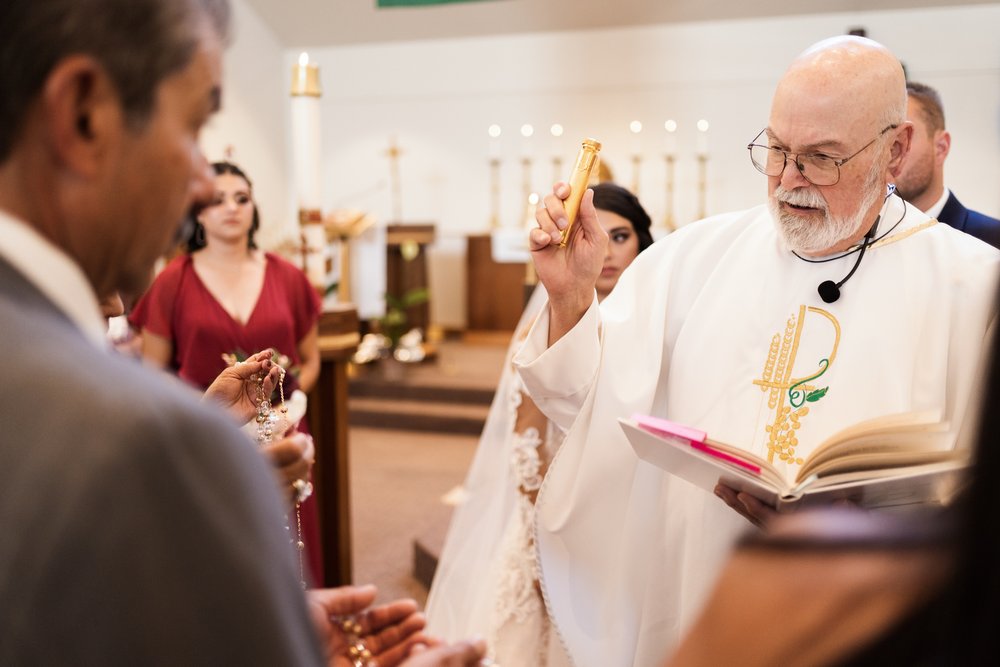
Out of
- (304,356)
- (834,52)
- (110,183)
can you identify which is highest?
(834,52)

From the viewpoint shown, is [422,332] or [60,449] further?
[422,332]

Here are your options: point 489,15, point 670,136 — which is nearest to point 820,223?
point 670,136

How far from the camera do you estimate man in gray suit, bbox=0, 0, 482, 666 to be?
0.65m

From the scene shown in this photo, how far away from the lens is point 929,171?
303 cm

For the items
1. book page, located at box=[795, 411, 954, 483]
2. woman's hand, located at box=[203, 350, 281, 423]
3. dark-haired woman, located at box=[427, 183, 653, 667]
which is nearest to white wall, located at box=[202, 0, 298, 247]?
dark-haired woman, located at box=[427, 183, 653, 667]

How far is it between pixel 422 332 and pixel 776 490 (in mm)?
7699

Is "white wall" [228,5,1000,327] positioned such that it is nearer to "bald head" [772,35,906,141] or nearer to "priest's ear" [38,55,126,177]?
"bald head" [772,35,906,141]

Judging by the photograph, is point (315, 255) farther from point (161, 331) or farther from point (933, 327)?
point (933, 327)

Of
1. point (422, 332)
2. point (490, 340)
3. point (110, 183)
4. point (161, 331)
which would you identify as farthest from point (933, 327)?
point (490, 340)

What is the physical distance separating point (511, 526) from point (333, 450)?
3.60ft

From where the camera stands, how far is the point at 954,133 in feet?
30.3

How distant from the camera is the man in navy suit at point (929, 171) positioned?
3.02 meters

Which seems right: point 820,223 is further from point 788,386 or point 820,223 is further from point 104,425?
point 104,425

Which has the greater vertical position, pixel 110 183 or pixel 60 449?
pixel 110 183
